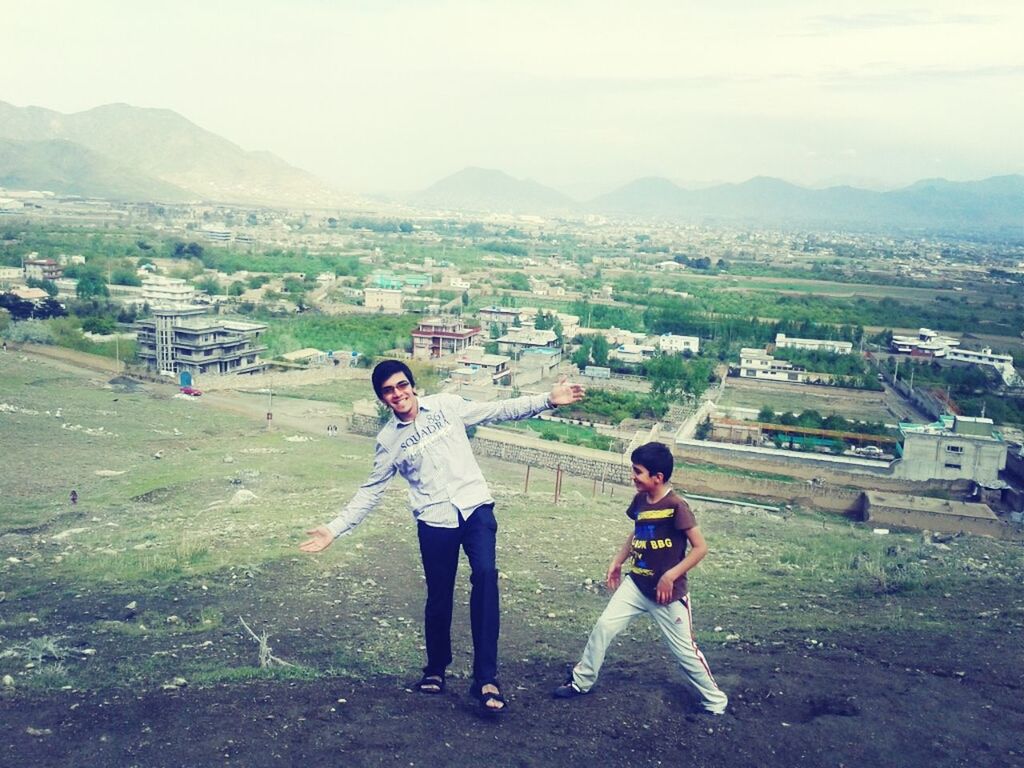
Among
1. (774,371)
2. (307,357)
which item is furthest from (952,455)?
(307,357)

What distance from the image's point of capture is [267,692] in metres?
3.42

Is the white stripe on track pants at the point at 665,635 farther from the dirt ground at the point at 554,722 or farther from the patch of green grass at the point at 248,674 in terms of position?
the patch of green grass at the point at 248,674

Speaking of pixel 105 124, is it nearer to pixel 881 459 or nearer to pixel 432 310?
pixel 432 310

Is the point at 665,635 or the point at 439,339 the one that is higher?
the point at 665,635

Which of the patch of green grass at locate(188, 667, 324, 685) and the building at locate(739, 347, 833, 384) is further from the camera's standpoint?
the building at locate(739, 347, 833, 384)

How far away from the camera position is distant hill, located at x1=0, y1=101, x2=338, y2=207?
113 meters

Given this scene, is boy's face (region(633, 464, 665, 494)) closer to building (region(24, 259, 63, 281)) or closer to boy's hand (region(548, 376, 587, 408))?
boy's hand (region(548, 376, 587, 408))

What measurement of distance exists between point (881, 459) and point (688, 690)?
49.3 ft

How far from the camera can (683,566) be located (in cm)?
321

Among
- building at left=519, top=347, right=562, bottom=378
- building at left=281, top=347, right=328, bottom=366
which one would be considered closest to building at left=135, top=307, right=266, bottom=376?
building at left=281, top=347, right=328, bottom=366

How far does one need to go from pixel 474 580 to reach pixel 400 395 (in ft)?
2.20

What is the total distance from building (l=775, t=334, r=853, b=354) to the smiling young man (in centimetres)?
2679

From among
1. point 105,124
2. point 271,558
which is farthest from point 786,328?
point 105,124

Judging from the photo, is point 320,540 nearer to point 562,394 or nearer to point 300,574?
point 562,394
